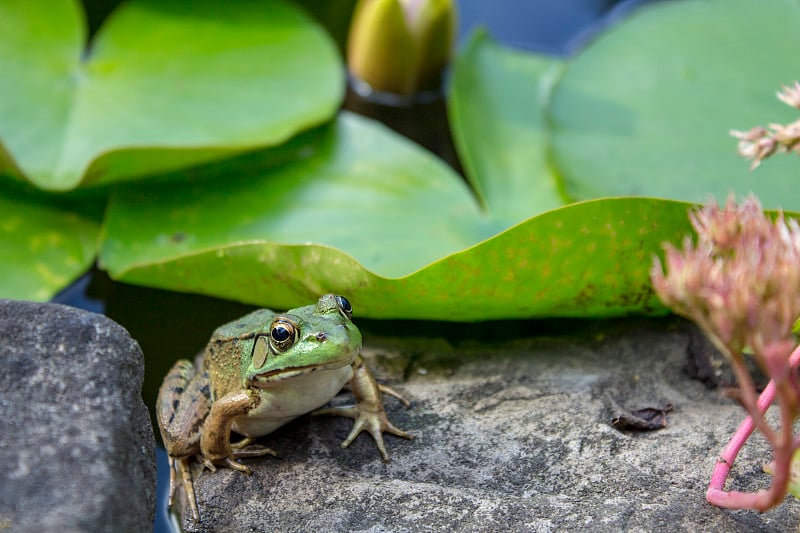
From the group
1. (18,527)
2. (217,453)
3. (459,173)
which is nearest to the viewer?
(18,527)

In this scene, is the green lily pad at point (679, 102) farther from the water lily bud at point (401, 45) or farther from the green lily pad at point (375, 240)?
the water lily bud at point (401, 45)

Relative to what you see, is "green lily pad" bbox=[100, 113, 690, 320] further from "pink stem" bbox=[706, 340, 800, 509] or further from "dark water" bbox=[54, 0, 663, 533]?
"pink stem" bbox=[706, 340, 800, 509]

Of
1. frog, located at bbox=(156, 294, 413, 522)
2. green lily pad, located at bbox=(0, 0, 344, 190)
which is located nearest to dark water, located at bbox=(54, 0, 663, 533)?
frog, located at bbox=(156, 294, 413, 522)

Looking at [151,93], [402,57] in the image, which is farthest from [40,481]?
[402,57]

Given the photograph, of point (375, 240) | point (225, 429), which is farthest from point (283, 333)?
point (375, 240)

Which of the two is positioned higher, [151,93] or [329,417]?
[151,93]

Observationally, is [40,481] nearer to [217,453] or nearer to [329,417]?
[217,453]
